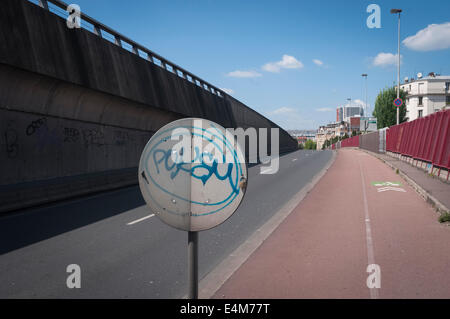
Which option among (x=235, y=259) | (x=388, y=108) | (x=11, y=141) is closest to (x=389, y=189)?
(x=235, y=259)

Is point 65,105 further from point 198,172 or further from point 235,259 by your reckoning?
point 198,172

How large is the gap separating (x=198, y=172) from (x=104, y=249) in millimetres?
4494

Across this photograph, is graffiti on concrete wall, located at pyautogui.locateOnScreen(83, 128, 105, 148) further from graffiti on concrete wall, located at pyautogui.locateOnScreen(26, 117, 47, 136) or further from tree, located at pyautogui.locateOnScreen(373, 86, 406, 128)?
tree, located at pyautogui.locateOnScreen(373, 86, 406, 128)

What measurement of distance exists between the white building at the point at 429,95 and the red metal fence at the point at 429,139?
85.1 m

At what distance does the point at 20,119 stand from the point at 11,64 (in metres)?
1.84

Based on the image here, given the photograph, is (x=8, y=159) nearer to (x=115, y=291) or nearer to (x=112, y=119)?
(x=112, y=119)

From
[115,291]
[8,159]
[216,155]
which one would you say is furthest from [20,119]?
[216,155]

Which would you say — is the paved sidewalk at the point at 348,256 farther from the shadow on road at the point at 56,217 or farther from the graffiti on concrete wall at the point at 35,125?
the graffiti on concrete wall at the point at 35,125

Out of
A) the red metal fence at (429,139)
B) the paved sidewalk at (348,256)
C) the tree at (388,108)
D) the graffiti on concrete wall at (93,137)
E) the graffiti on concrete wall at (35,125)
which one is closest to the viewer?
the paved sidewalk at (348,256)

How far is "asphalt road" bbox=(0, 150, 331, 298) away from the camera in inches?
176

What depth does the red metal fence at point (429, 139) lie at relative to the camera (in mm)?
14350
